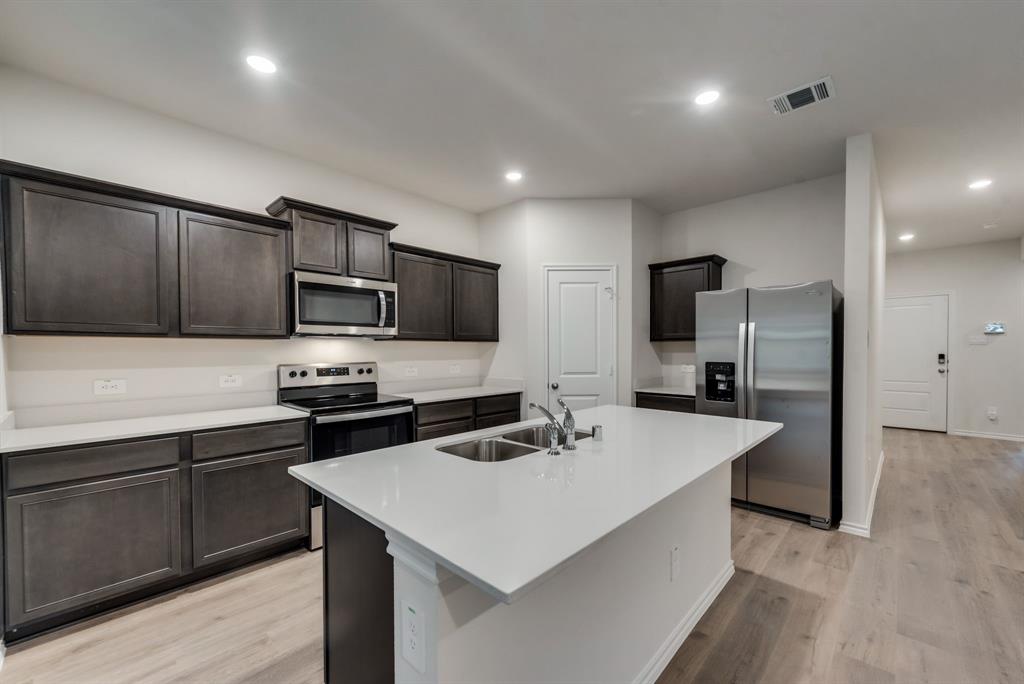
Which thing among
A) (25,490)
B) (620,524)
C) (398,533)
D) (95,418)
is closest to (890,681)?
(620,524)

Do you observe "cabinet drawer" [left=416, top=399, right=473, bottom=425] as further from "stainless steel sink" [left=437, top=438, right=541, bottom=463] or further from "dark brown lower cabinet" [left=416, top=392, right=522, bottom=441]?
"stainless steel sink" [left=437, top=438, right=541, bottom=463]

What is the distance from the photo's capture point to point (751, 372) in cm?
338

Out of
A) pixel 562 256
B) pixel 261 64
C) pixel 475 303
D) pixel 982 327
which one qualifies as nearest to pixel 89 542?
pixel 261 64

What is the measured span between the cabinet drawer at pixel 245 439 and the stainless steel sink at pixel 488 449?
4.38ft

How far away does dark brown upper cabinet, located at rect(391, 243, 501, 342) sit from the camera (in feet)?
12.3

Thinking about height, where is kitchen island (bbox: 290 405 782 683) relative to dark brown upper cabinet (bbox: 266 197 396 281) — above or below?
below

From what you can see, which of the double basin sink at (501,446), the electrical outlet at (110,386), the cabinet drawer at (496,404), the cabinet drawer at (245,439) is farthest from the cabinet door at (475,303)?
the electrical outlet at (110,386)

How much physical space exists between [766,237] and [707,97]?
2.08m

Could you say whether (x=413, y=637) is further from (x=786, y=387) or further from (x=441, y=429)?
(x=786, y=387)

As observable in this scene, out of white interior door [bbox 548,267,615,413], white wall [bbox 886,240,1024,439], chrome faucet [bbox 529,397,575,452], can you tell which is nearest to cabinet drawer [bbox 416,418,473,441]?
white interior door [bbox 548,267,615,413]

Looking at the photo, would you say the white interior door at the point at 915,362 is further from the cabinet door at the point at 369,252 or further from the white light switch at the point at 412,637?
the white light switch at the point at 412,637

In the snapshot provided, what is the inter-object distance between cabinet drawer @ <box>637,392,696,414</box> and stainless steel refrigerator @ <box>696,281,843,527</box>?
0.92ft

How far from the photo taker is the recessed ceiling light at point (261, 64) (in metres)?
2.18

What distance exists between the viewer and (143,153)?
267 cm
